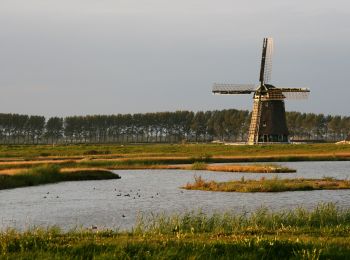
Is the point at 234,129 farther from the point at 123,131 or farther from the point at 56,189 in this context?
the point at 56,189

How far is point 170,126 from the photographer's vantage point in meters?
192

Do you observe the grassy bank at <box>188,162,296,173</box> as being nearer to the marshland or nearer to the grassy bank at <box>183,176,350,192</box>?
Answer: the marshland

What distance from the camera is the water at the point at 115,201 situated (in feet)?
82.4

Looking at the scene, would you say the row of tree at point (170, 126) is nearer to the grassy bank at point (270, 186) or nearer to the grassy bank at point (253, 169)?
the grassy bank at point (253, 169)

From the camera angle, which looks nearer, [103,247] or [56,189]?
[103,247]

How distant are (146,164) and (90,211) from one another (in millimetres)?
33795

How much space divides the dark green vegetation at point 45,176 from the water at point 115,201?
143 centimetres

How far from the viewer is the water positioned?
25.1 m

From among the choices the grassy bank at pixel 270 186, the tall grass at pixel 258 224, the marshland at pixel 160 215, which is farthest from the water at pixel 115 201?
the tall grass at pixel 258 224

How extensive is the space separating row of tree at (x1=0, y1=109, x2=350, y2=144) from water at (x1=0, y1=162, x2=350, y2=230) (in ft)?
450

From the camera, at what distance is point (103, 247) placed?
13.1m

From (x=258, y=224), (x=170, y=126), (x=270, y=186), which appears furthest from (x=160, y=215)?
(x=170, y=126)

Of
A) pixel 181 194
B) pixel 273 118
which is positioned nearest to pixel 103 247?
pixel 181 194

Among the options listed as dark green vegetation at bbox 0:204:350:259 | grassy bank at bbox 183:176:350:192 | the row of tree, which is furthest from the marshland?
the row of tree
